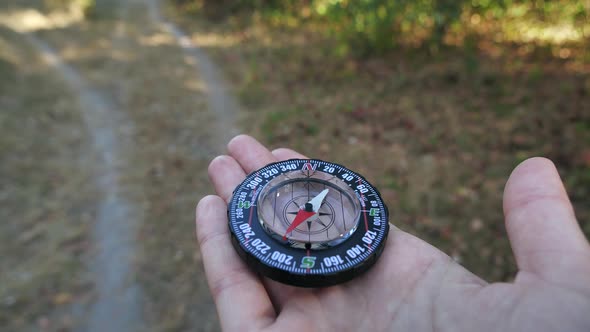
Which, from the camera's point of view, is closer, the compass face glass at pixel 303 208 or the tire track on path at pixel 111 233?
the compass face glass at pixel 303 208

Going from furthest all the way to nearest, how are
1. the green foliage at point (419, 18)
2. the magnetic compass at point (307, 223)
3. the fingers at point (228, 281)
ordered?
the green foliage at point (419, 18) → the magnetic compass at point (307, 223) → the fingers at point (228, 281)

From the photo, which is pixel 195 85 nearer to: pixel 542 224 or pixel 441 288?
pixel 441 288

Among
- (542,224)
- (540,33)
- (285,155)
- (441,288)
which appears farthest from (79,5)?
(542,224)

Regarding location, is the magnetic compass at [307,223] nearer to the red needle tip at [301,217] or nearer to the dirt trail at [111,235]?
the red needle tip at [301,217]

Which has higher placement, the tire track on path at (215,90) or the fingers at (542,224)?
the fingers at (542,224)

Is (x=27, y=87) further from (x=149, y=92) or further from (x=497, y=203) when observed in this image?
(x=497, y=203)

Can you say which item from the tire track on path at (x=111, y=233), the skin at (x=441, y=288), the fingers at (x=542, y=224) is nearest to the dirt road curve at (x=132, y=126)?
the tire track on path at (x=111, y=233)

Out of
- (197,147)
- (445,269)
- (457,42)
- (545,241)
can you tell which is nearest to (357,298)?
(445,269)
